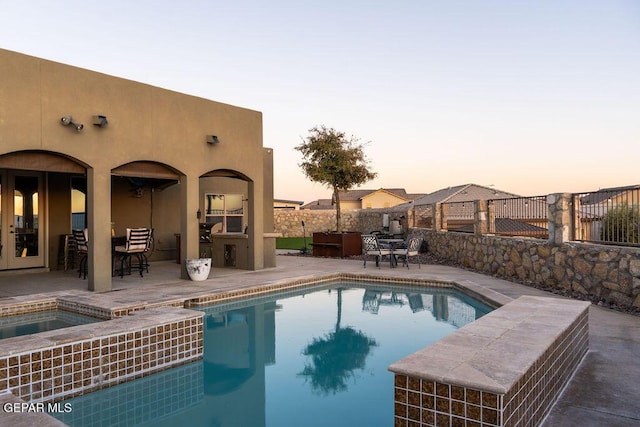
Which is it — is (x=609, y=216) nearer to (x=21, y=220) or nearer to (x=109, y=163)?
(x=109, y=163)

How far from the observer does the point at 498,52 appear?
40.7 feet

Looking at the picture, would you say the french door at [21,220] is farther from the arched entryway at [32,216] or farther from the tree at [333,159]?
the tree at [333,159]

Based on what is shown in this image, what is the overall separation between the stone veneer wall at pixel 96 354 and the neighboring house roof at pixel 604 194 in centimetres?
651

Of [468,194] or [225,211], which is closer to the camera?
[225,211]

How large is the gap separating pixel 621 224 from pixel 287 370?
582 centimetres

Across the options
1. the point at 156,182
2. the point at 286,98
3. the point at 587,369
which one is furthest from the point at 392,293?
the point at 286,98

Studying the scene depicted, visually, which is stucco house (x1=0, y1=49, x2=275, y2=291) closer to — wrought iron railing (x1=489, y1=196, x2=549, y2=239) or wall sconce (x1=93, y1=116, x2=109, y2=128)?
wall sconce (x1=93, y1=116, x2=109, y2=128)

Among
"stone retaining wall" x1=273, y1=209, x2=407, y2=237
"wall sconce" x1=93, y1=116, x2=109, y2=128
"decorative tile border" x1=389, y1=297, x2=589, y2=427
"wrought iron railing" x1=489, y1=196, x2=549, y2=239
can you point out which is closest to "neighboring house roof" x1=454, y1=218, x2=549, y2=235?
"wrought iron railing" x1=489, y1=196, x2=549, y2=239

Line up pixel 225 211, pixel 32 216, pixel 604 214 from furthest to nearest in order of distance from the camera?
pixel 225 211 < pixel 32 216 < pixel 604 214

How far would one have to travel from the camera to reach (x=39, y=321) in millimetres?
6312

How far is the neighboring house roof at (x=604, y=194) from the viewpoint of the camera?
6677 millimetres

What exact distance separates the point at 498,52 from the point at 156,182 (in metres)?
10.4

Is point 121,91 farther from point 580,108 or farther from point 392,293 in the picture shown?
point 580,108

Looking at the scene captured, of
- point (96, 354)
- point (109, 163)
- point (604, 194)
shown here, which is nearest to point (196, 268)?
point (109, 163)
